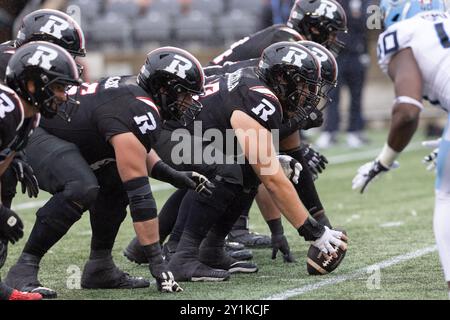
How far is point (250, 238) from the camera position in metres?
6.79

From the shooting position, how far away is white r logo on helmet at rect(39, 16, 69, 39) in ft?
18.5

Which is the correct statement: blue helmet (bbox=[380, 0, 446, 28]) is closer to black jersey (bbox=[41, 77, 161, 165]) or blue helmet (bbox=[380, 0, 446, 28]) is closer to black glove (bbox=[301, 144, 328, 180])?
black jersey (bbox=[41, 77, 161, 165])

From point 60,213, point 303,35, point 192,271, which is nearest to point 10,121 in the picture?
point 60,213

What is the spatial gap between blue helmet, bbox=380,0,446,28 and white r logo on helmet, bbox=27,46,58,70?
5.24 ft

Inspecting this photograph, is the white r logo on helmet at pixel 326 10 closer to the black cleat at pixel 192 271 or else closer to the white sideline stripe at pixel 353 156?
the black cleat at pixel 192 271

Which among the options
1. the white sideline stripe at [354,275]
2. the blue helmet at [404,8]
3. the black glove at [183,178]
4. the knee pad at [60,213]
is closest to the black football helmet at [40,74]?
the knee pad at [60,213]

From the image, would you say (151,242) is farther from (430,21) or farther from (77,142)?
(430,21)

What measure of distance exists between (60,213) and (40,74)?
0.75 m

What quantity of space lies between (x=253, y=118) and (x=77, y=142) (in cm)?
92

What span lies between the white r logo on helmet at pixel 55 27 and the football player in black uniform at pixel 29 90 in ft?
2.78

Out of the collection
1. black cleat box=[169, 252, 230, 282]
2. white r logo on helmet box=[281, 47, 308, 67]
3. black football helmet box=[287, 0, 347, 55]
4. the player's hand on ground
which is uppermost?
white r logo on helmet box=[281, 47, 308, 67]

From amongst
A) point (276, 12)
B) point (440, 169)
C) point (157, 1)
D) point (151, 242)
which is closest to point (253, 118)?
point (151, 242)

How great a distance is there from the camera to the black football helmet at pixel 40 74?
465 centimetres

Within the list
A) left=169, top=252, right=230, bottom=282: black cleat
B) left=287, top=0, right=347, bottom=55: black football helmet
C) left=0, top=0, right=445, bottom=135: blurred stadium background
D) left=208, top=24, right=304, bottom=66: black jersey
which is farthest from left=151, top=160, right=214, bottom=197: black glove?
left=0, top=0, right=445, bottom=135: blurred stadium background
